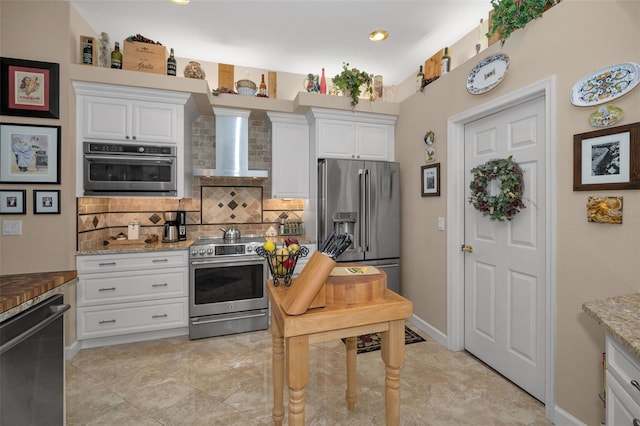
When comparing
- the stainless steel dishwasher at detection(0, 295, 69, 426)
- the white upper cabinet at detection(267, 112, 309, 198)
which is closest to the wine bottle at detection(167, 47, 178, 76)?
the white upper cabinet at detection(267, 112, 309, 198)

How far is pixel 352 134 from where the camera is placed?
3.47 meters

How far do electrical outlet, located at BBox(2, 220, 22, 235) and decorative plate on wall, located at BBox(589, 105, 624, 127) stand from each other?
14.0 feet

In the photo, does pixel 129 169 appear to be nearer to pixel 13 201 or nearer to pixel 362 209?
pixel 13 201

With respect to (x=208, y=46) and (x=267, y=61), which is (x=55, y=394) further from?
(x=267, y=61)

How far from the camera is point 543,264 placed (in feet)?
6.50

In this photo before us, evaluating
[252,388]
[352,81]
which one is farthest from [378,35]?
[252,388]

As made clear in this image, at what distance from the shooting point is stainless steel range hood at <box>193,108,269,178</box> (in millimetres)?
3432

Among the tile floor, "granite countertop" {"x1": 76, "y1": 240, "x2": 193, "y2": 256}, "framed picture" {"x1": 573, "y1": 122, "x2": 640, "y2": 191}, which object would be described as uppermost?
"framed picture" {"x1": 573, "y1": 122, "x2": 640, "y2": 191}

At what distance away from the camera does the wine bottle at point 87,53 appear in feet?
8.72

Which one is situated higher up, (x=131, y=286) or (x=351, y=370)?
(x=131, y=286)

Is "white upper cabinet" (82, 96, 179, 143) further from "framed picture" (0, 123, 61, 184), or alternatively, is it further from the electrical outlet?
the electrical outlet

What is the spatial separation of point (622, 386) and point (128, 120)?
3.81m

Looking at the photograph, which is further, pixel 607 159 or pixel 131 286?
pixel 131 286

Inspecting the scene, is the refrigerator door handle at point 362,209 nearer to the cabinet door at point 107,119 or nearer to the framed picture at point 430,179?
the framed picture at point 430,179
